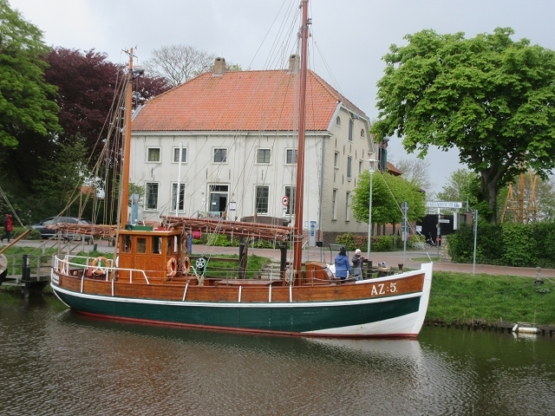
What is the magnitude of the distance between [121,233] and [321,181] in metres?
19.2

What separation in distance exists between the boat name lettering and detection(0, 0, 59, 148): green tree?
29.3 metres

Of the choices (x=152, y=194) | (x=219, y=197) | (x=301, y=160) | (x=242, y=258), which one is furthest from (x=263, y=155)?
(x=301, y=160)

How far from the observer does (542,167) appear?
29.8 meters

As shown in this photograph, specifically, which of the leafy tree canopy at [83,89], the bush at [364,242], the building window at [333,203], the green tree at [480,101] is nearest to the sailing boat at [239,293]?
the green tree at [480,101]

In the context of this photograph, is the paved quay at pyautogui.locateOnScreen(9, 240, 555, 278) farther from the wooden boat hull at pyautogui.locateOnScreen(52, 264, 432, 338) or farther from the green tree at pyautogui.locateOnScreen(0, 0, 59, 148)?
the green tree at pyautogui.locateOnScreen(0, 0, 59, 148)

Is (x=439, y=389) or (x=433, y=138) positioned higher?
(x=433, y=138)

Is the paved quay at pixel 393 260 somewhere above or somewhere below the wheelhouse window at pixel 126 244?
below

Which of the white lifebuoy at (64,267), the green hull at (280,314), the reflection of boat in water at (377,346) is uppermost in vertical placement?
the white lifebuoy at (64,267)

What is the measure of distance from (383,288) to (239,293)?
4.16m

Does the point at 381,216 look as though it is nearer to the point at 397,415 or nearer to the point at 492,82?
the point at 492,82

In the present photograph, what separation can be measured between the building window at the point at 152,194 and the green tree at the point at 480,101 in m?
17.0

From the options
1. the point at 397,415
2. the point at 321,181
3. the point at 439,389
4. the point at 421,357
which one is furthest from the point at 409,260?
the point at 397,415

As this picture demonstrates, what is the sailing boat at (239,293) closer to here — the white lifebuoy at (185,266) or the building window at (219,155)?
the white lifebuoy at (185,266)

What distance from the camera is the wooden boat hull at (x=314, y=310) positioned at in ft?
60.7
